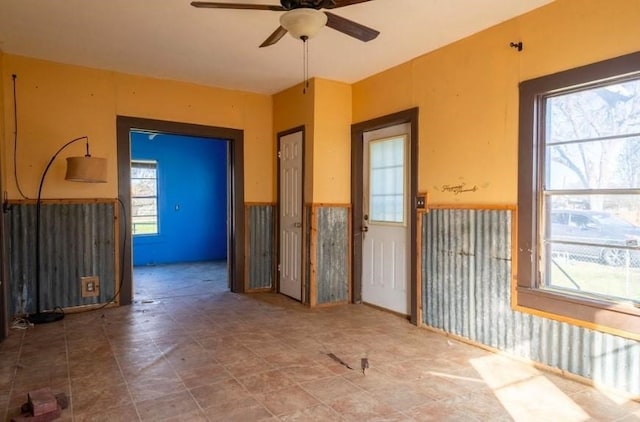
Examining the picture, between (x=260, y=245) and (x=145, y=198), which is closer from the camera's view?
(x=260, y=245)

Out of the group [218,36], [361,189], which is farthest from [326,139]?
[218,36]

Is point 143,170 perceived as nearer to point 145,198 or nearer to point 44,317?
point 145,198

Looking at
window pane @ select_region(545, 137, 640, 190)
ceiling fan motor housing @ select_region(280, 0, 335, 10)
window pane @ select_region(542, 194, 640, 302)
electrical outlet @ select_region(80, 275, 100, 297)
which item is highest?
ceiling fan motor housing @ select_region(280, 0, 335, 10)

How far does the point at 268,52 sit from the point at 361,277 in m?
2.73

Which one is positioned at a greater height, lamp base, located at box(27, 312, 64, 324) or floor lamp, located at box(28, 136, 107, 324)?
floor lamp, located at box(28, 136, 107, 324)

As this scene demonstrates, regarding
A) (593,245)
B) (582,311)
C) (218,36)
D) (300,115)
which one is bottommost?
(582,311)

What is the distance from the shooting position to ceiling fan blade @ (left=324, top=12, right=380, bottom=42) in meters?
2.59

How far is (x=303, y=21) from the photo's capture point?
7.73 feet

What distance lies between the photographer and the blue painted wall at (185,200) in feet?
25.7

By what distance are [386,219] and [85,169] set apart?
317 cm

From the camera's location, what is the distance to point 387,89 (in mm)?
4480

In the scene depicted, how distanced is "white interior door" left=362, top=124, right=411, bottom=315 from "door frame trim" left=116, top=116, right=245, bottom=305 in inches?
67.3

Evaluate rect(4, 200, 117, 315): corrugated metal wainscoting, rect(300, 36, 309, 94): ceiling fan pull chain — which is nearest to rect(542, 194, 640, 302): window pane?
rect(300, 36, 309, 94): ceiling fan pull chain

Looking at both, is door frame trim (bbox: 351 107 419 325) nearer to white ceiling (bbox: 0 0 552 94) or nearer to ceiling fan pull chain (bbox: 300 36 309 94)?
→ white ceiling (bbox: 0 0 552 94)
